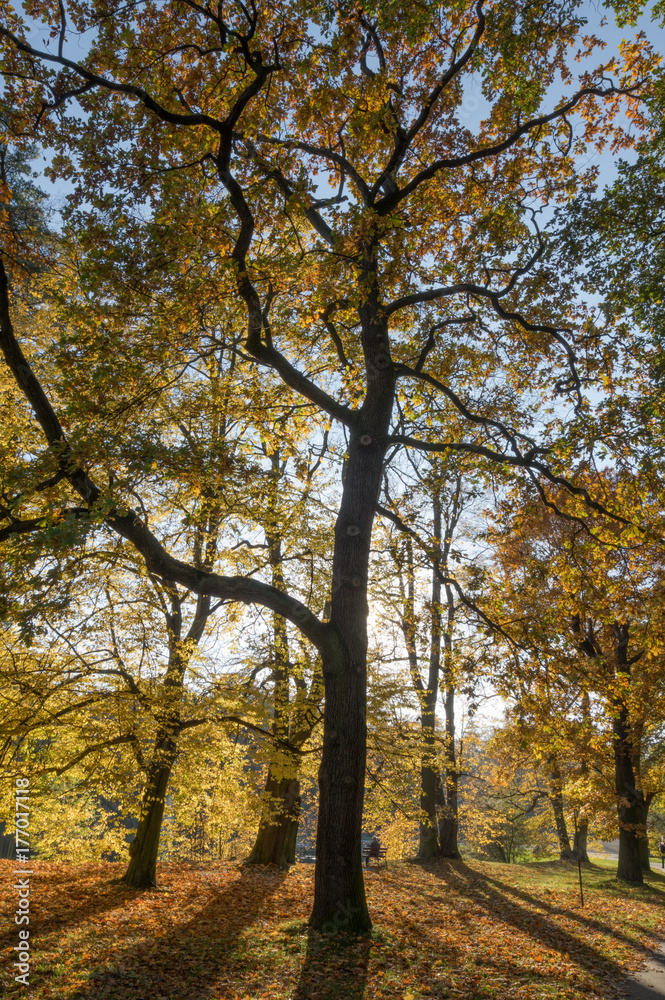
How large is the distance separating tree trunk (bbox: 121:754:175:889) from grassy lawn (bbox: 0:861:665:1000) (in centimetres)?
34

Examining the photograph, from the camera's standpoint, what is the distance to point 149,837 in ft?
34.4

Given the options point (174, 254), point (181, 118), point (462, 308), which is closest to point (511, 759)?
point (462, 308)

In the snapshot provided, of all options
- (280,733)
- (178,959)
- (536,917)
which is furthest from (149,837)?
(536,917)

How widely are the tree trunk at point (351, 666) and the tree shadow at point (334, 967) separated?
21cm

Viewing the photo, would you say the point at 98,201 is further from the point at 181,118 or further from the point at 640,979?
the point at 640,979

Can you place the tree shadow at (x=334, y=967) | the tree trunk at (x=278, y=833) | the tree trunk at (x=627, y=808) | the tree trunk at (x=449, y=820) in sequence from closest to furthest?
the tree shadow at (x=334, y=967), the tree trunk at (x=278, y=833), the tree trunk at (x=627, y=808), the tree trunk at (x=449, y=820)

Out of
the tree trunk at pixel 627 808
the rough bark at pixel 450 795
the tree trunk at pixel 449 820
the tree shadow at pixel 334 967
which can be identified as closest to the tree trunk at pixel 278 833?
the rough bark at pixel 450 795

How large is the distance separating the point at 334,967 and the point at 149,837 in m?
6.50

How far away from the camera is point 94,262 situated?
612cm

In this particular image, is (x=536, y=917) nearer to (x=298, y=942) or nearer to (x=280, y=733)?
(x=298, y=942)

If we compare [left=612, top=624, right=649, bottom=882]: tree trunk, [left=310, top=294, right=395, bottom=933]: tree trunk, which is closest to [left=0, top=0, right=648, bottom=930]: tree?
[left=310, top=294, right=395, bottom=933]: tree trunk

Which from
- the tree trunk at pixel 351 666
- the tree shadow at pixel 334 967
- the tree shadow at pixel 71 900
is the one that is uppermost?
the tree trunk at pixel 351 666

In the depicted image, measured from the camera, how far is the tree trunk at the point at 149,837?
399 inches

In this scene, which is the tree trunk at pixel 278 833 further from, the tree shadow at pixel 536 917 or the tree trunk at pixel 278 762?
the tree shadow at pixel 536 917
